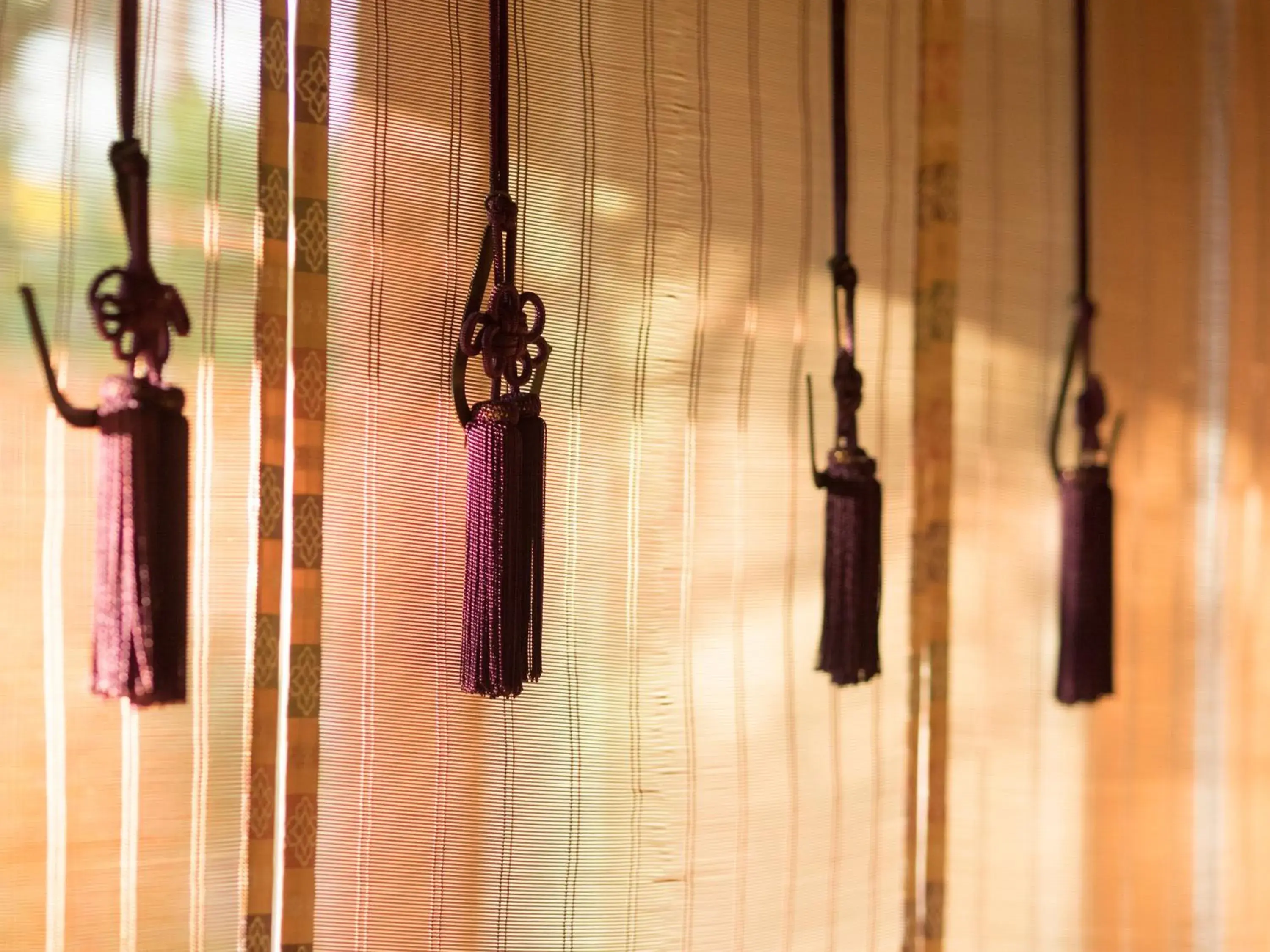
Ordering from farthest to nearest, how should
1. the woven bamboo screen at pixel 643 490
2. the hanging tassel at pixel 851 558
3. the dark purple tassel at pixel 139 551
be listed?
the hanging tassel at pixel 851 558
the woven bamboo screen at pixel 643 490
the dark purple tassel at pixel 139 551

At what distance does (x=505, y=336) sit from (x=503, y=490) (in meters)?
0.13

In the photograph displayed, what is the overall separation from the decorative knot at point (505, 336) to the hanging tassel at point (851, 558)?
354mm

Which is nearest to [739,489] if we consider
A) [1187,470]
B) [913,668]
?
[913,668]

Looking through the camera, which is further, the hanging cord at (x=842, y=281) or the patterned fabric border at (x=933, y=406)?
the patterned fabric border at (x=933, y=406)

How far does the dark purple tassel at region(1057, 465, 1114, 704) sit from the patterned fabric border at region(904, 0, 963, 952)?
0.48ft

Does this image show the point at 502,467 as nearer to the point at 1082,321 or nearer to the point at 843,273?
the point at 843,273

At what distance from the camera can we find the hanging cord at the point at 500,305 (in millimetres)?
833

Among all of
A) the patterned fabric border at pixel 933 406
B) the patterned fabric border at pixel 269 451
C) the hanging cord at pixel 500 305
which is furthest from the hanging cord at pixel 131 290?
the patterned fabric border at pixel 933 406

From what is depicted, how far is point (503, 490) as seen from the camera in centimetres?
81

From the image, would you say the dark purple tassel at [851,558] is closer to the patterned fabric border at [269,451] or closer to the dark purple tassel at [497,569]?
the dark purple tassel at [497,569]

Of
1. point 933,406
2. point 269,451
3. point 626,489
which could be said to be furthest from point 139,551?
point 933,406

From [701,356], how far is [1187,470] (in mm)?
757

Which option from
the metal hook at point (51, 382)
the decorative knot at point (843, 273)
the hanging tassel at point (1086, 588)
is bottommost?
the hanging tassel at point (1086, 588)

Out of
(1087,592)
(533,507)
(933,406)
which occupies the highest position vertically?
(933,406)
